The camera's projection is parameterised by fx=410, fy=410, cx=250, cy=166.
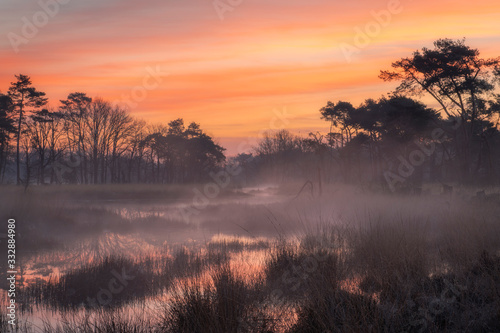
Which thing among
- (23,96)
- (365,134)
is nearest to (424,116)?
(365,134)

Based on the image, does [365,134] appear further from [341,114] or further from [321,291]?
[321,291]

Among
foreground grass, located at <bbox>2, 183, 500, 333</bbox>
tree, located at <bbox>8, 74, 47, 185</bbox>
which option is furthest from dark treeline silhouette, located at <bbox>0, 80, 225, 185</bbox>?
foreground grass, located at <bbox>2, 183, 500, 333</bbox>

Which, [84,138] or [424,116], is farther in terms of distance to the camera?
[84,138]

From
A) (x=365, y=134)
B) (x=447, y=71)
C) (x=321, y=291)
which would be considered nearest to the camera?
(x=321, y=291)

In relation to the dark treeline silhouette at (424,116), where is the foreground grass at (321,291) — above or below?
below

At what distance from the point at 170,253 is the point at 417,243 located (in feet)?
22.9

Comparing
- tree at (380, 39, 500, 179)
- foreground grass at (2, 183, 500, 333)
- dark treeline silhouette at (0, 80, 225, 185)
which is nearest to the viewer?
foreground grass at (2, 183, 500, 333)

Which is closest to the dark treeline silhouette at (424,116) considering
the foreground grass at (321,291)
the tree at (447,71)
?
the tree at (447,71)

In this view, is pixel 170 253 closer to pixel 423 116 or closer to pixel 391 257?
pixel 391 257

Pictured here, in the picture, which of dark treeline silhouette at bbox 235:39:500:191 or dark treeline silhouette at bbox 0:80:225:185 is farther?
dark treeline silhouette at bbox 0:80:225:185

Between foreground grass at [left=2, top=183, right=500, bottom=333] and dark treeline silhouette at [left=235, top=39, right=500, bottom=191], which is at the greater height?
dark treeline silhouette at [left=235, top=39, right=500, bottom=191]

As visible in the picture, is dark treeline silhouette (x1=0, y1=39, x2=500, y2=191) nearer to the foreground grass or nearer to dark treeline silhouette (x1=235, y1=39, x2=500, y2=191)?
dark treeline silhouette (x1=235, y1=39, x2=500, y2=191)

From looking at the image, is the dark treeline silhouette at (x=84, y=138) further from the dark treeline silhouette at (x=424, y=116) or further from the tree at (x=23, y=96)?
the dark treeline silhouette at (x=424, y=116)

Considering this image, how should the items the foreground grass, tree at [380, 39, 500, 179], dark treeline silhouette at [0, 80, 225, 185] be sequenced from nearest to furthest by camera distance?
the foreground grass, tree at [380, 39, 500, 179], dark treeline silhouette at [0, 80, 225, 185]
